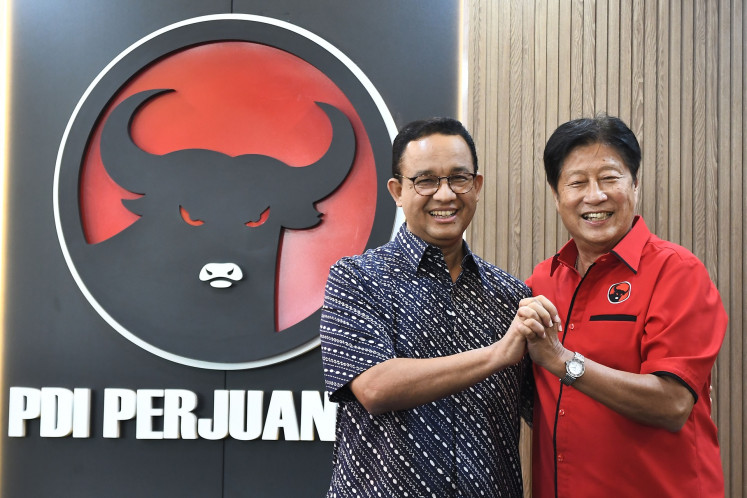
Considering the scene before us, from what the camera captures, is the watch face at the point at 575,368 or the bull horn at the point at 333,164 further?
the bull horn at the point at 333,164

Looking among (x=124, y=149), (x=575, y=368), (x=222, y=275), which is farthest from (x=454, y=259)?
(x=124, y=149)

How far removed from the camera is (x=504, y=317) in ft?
5.86

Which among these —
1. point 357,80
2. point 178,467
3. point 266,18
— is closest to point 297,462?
point 178,467

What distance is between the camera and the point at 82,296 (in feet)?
10.4

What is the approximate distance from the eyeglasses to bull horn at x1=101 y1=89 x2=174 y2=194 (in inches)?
73.9

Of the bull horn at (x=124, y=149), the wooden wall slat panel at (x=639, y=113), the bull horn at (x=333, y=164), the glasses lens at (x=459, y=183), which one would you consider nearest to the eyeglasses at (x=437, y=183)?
the glasses lens at (x=459, y=183)

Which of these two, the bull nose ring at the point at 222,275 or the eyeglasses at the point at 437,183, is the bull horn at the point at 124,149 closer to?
the bull nose ring at the point at 222,275

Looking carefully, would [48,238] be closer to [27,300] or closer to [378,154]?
[27,300]

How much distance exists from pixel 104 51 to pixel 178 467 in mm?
2095

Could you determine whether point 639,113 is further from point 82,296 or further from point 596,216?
point 82,296

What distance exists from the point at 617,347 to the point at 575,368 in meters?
0.22

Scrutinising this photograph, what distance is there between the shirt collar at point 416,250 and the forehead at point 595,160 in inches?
15.1

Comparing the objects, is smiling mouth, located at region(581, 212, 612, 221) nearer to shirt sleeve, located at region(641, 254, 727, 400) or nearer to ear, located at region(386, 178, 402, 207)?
shirt sleeve, located at region(641, 254, 727, 400)

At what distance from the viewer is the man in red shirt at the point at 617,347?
1.53 meters
